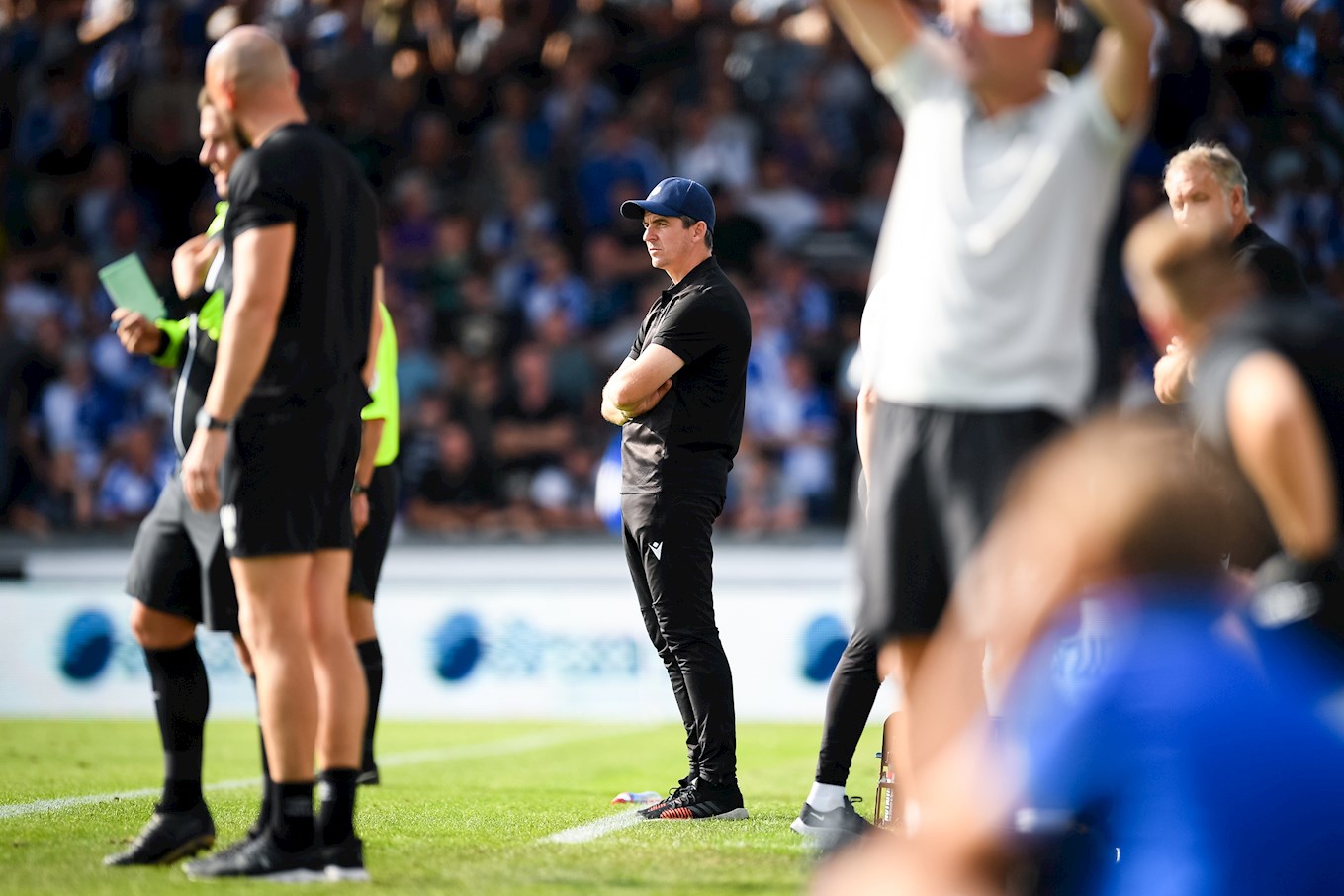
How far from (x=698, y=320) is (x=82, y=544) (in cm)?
847

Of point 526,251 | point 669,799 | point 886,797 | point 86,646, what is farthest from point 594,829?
point 526,251

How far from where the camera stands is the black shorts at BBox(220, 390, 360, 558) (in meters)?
4.81

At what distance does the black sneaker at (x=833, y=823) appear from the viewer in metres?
5.98

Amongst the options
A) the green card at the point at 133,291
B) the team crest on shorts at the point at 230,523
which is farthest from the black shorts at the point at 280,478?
the green card at the point at 133,291

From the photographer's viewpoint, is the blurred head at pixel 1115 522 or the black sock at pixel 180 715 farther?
the black sock at pixel 180 715

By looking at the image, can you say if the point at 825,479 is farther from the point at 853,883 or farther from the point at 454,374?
the point at 853,883

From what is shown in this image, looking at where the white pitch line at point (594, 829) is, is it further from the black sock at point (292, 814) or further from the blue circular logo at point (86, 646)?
the blue circular logo at point (86, 646)

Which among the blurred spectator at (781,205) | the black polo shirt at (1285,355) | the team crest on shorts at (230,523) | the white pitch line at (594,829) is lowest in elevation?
the white pitch line at (594,829)

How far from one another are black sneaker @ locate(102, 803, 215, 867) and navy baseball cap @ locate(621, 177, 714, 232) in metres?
2.87

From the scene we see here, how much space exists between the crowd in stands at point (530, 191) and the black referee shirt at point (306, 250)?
853cm

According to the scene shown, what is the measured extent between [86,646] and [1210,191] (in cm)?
1001

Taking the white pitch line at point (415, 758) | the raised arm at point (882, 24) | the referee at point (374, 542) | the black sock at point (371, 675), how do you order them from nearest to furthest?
the raised arm at point (882, 24), the white pitch line at point (415, 758), the referee at point (374, 542), the black sock at point (371, 675)

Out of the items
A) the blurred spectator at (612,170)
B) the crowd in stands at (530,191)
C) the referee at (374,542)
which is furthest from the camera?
the blurred spectator at (612,170)

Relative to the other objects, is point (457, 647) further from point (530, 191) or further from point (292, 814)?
point (292, 814)
